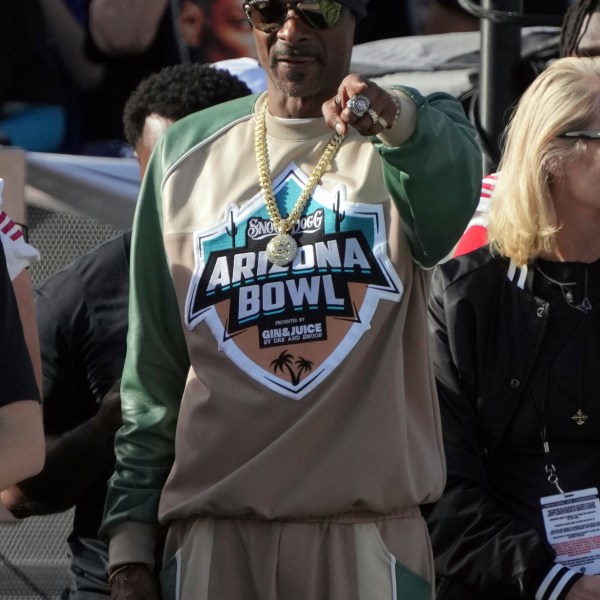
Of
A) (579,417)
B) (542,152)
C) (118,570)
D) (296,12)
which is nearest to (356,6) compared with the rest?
(296,12)

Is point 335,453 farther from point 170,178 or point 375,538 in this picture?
point 170,178

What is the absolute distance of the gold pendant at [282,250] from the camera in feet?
9.04

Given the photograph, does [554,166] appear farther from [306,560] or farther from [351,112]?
[306,560]

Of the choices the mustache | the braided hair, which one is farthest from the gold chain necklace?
the braided hair

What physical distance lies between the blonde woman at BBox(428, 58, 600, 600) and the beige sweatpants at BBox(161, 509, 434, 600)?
1.48 ft

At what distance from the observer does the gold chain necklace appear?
9.05 feet

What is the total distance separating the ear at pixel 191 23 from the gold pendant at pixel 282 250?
153 inches

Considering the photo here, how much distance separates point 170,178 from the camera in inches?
116

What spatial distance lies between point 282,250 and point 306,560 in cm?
59

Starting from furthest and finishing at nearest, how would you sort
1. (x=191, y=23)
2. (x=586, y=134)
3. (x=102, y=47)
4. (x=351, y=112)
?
1. (x=191, y=23)
2. (x=102, y=47)
3. (x=586, y=134)
4. (x=351, y=112)

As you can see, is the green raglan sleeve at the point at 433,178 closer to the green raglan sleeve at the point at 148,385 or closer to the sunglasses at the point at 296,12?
the sunglasses at the point at 296,12

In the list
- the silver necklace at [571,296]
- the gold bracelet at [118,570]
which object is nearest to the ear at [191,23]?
the silver necklace at [571,296]

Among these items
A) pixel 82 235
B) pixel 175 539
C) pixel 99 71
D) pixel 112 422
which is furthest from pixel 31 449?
pixel 99 71

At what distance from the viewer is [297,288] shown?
2.74m
